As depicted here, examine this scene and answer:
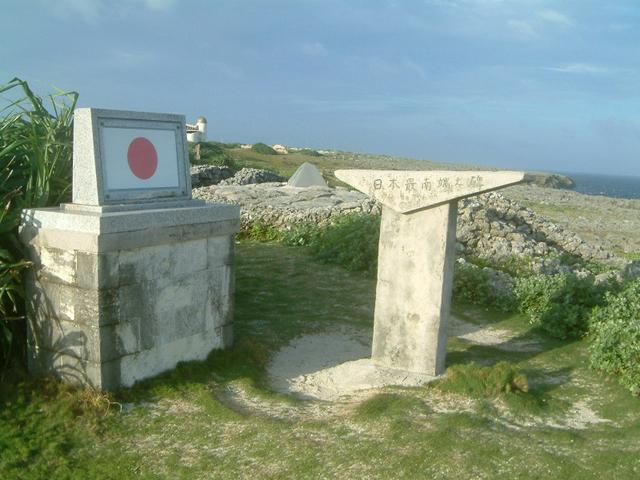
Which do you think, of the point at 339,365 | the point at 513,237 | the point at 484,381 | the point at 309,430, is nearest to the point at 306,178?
the point at 513,237

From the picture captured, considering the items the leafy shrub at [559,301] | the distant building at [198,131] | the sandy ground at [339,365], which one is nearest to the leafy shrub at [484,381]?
the sandy ground at [339,365]

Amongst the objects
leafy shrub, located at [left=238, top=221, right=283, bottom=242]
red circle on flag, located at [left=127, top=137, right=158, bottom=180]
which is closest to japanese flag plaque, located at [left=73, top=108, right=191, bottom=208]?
red circle on flag, located at [left=127, top=137, right=158, bottom=180]

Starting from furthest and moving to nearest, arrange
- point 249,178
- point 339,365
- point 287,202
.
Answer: point 249,178
point 287,202
point 339,365

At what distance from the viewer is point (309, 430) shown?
523 cm

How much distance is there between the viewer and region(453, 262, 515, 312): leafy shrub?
30.9 ft

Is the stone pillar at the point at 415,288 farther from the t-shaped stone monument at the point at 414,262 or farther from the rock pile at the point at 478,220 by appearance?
the rock pile at the point at 478,220

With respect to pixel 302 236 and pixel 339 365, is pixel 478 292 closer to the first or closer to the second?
pixel 339 365

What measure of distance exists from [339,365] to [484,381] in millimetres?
1494

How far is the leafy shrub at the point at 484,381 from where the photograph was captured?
19.7ft

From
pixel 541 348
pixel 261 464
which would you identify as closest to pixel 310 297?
pixel 541 348

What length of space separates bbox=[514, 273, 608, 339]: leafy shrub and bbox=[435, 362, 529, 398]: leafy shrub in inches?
87.5

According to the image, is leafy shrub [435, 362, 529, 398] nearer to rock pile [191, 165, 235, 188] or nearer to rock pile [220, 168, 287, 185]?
rock pile [220, 168, 287, 185]

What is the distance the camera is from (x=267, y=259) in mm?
11742

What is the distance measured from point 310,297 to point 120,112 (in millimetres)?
4365
